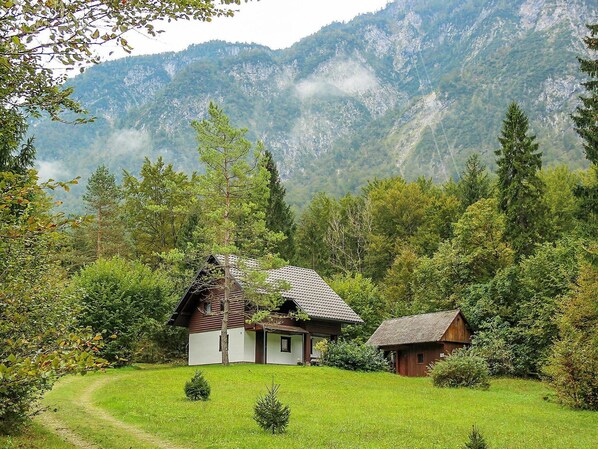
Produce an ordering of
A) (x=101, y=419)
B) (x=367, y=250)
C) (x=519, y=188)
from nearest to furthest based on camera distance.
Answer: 1. (x=101, y=419)
2. (x=519, y=188)
3. (x=367, y=250)

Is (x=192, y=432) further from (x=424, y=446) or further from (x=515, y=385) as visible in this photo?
(x=515, y=385)

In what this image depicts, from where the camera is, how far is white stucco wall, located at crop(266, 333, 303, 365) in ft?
141

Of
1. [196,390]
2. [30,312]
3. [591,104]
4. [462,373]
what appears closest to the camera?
[30,312]

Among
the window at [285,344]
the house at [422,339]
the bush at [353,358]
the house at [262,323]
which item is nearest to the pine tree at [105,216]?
the house at [262,323]

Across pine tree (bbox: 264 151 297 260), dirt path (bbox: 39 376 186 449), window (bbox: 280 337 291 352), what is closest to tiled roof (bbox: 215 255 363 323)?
window (bbox: 280 337 291 352)

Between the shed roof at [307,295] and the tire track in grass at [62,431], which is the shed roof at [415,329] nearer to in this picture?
the shed roof at [307,295]

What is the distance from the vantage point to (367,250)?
7206cm

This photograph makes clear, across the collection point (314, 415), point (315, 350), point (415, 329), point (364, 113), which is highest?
point (364, 113)

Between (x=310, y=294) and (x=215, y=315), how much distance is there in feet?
22.5

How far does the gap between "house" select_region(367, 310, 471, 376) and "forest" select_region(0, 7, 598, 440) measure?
1809mm

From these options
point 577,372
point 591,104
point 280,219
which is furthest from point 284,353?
point 280,219

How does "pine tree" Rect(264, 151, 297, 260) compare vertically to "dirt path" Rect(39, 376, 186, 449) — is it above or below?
above

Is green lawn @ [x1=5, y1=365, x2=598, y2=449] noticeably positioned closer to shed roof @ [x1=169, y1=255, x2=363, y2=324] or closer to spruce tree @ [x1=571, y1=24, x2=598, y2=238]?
spruce tree @ [x1=571, y1=24, x2=598, y2=238]

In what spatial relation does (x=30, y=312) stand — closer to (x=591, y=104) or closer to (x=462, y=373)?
(x=591, y=104)
